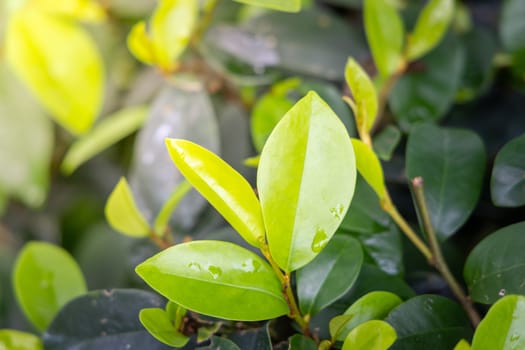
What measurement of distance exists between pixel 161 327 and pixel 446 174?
0.27m

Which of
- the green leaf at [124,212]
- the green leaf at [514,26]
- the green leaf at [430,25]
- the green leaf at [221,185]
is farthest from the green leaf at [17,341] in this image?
the green leaf at [514,26]

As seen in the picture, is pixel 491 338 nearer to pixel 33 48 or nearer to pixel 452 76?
pixel 452 76

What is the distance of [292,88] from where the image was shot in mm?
643

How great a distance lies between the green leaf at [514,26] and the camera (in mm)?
656

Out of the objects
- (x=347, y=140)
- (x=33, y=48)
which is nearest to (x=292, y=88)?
(x=347, y=140)

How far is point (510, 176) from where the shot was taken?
1.46 ft

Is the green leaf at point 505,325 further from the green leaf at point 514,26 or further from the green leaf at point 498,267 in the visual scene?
the green leaf at point 514,26

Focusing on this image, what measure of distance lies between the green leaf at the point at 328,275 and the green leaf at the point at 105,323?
0.12 m

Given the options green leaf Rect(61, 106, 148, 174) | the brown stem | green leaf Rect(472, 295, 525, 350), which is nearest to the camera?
green leaf Rect(472, 295, 525, 350)

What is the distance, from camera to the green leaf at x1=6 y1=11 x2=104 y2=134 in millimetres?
771

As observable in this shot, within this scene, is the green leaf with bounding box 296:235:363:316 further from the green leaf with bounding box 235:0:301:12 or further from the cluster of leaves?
the green leaf with bounding box 235:0:301:12

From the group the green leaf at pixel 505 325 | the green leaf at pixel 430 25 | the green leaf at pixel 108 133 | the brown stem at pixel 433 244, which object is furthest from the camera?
the green leaf at pixel 108 133

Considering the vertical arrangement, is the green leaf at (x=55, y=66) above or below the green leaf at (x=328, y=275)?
above

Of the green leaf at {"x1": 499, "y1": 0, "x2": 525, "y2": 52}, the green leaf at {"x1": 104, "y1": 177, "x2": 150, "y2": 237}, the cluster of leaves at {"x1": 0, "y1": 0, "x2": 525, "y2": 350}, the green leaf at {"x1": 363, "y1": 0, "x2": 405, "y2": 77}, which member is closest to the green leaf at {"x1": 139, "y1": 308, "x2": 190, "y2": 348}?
the cluster of leaves at {"x1": 0, "y1": 0, "x2": 525, "y2": 350}
